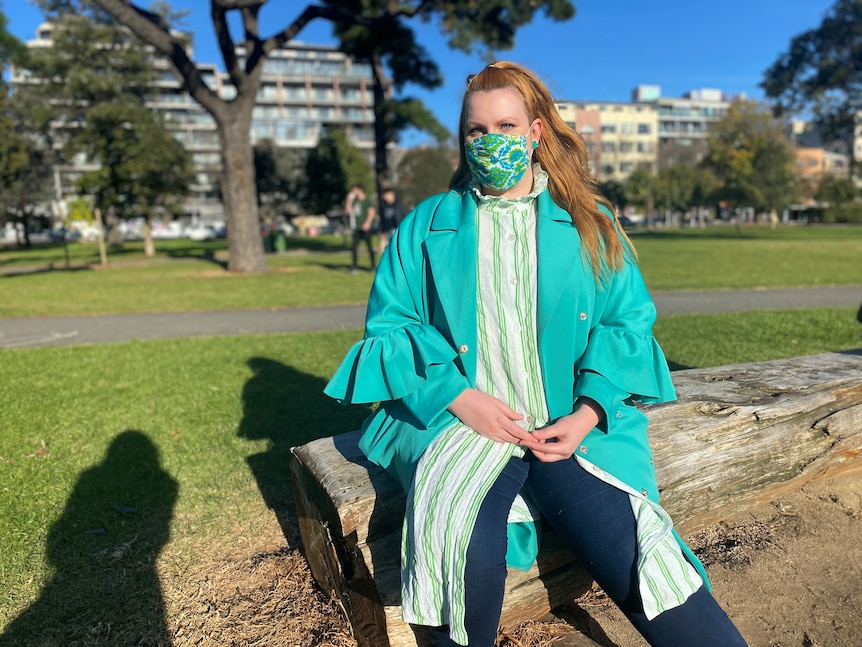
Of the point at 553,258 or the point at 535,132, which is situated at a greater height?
the point at 535,132

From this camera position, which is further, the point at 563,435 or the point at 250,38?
the point at 250,38

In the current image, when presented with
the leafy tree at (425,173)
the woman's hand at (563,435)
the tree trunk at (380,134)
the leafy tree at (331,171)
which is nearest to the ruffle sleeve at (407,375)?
the woman's hand at (563,435)

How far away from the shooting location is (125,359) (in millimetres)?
6234

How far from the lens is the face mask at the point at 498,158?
204cm

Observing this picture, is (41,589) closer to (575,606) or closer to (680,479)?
(575,606)

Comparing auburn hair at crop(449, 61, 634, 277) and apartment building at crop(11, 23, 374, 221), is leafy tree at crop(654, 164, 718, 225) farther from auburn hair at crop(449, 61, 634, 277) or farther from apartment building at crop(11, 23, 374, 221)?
auburn hair at crop(449, 61, 634, 277)

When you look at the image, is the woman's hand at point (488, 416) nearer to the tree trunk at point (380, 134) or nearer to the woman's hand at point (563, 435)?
the woman's hand at point (563, 435)

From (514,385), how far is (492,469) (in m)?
0.29

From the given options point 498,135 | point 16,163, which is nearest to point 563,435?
point 498,135

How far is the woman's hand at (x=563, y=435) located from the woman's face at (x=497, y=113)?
909 millimetres

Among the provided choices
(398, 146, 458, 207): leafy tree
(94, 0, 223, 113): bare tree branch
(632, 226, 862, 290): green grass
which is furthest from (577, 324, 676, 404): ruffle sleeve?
(398, 146, 458, 207): leafy tree

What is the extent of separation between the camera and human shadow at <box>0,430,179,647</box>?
7.55 ft

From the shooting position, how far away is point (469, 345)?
6.56ft

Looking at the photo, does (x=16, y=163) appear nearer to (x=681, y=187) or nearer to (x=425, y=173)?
(x=425, y=173)
